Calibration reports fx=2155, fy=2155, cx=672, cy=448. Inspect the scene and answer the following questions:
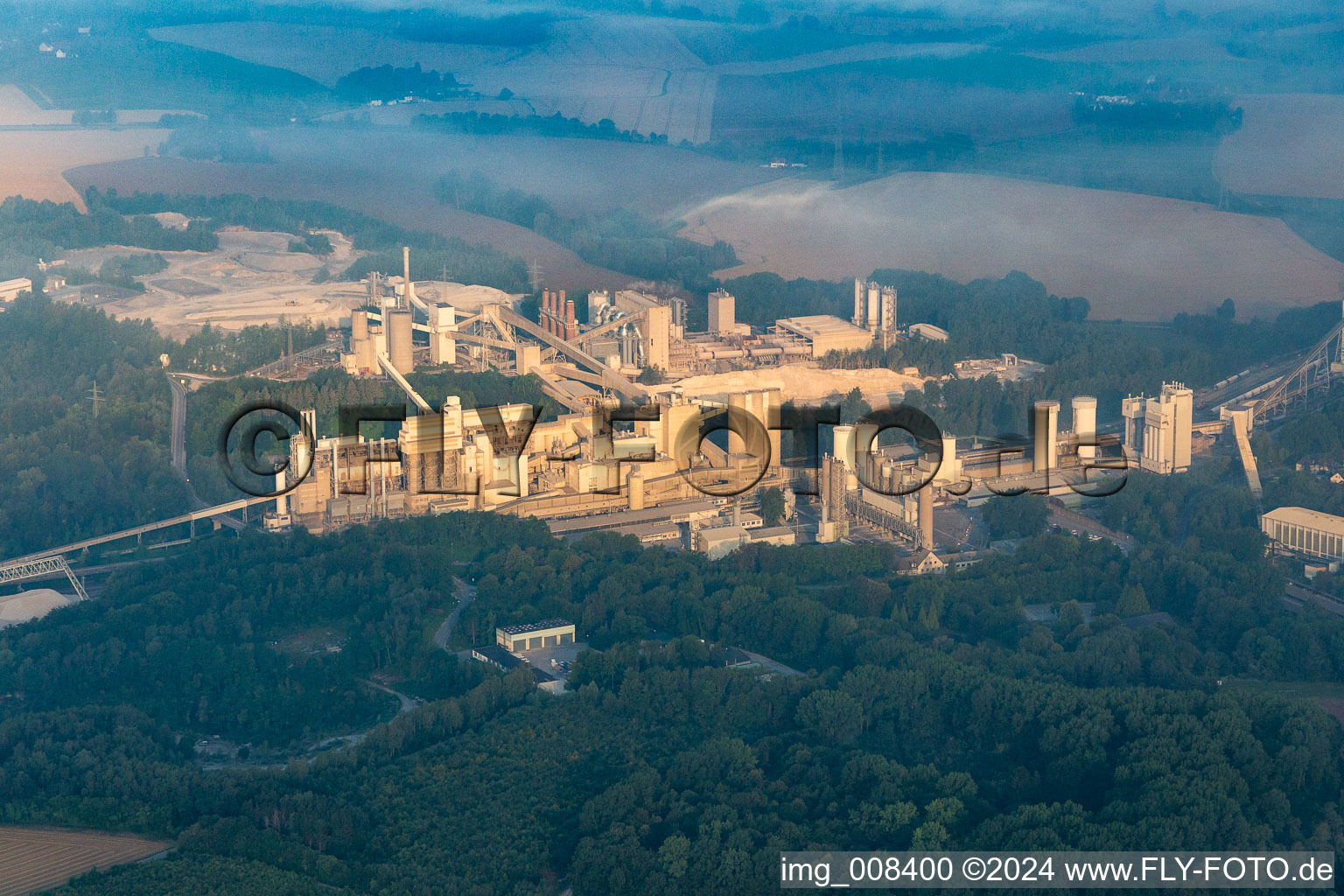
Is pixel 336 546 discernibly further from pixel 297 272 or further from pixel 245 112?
pixel 245 112

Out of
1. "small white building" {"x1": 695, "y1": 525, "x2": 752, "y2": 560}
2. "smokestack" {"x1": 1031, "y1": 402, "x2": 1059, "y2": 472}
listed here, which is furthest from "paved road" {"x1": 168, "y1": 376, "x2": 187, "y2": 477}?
"smokestack" {"x1": 1031, "y1": 402, "x2": 1059, "y2": 472}

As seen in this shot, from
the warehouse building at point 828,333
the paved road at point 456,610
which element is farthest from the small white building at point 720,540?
the warehouse building at point 828,333

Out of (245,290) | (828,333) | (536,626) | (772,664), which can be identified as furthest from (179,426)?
(772,664)

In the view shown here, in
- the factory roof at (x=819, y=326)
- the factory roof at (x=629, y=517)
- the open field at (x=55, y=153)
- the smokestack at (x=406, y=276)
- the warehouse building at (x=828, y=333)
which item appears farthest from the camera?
the open field at (x=55, y=153)

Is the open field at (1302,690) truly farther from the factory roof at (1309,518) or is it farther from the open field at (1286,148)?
the open field at (1286,148)

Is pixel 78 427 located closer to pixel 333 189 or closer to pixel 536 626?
pixel 536 626

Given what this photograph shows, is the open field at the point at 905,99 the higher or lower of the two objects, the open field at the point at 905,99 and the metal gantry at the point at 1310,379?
the higher

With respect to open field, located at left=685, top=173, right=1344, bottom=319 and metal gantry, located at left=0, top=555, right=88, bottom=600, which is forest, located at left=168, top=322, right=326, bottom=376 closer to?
metal gantry, located at left=0, top=555, right=88, bottom=600
